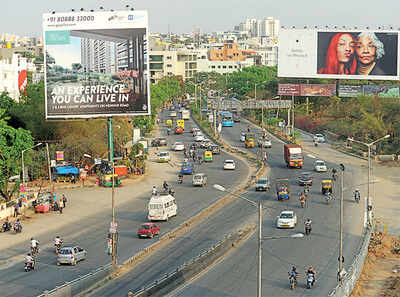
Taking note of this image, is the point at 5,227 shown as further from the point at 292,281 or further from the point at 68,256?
the point at 292,281

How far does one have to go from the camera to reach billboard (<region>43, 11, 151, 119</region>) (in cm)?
6694

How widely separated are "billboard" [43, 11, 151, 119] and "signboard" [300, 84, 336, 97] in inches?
2036

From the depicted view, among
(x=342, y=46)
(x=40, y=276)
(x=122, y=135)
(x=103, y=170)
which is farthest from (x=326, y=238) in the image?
(x=342, y=46)

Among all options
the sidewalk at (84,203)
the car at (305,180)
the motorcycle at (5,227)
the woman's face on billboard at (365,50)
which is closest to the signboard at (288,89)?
the woman's face on billboard at (365,50)

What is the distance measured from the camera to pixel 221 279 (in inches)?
1507

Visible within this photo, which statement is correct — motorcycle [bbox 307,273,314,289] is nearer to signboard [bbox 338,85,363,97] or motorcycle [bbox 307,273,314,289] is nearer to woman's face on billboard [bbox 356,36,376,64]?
woman's face on billboard [bbox 356,36,376,64]

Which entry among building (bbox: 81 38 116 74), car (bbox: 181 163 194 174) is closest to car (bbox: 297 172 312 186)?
car (bbox: 181 163 194 174)

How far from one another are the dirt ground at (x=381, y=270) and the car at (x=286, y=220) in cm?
532

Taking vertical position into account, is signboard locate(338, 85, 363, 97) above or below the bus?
above

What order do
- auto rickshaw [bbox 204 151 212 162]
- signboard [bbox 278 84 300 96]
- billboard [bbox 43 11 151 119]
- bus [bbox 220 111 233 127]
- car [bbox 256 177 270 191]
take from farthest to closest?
bus [bbox 220 111 233 127] < signboard [bbox 278 84 300 96] < auto rickshaw [bbox 204 151 212 162] < billboard [bbox 43 11 151 119] < car [bbox 256 177 270 191]

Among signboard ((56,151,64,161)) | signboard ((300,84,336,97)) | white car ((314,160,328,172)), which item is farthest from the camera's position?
signboard ((300,84,336,97))

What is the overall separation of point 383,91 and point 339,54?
1013cm

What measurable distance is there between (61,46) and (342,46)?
4835 centimetres

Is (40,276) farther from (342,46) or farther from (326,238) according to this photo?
(342,46)
